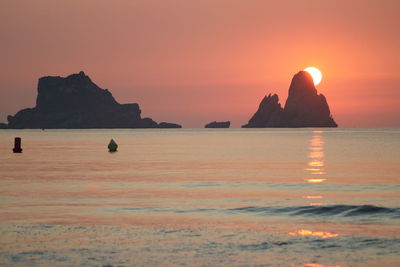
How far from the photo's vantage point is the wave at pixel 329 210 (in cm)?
3055

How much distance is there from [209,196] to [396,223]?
13846mm

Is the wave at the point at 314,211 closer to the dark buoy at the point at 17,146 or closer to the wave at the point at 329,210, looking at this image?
the wave at the point at 329,210

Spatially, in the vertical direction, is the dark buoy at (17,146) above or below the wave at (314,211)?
above

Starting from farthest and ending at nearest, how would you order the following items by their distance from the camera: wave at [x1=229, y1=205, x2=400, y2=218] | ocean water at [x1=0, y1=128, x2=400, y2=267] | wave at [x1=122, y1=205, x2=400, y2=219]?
wave at [x1=229, y1=205, x2=400, y2=218], wave at [x1=122, y1=205, x2=400, y2=219], ocean water at [x1=0, y1=128, x2=400, y2=267]

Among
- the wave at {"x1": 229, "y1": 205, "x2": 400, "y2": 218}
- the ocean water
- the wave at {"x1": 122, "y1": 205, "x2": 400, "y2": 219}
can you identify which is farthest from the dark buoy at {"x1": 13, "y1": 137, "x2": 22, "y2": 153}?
the wave at {"x1": 229, "y1": 205, "x2": 400, "y2": 218}

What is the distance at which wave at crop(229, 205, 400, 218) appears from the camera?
3055 centimetres

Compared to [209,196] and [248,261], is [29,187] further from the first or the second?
[248,261]

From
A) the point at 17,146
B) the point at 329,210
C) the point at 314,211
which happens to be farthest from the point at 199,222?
the point at 17,146

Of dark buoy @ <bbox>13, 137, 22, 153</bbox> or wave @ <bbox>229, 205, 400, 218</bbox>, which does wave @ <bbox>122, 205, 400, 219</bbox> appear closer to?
wave @ <bbox>229, 205, 400, 218</bbox>

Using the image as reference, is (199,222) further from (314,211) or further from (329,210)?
(329,210)

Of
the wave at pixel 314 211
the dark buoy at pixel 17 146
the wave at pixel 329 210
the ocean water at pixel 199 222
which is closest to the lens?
the ocean water at pixel 199 222

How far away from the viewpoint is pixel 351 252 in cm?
2095

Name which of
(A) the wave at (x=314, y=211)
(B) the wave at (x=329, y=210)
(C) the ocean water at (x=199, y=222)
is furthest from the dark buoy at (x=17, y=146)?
(B) the wave at (x=329, y=210)

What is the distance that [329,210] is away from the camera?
1251 inches
